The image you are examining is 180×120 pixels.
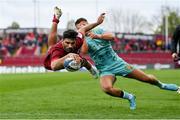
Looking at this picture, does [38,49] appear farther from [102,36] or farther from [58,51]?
[58,51]

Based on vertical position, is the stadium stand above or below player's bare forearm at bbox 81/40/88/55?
below

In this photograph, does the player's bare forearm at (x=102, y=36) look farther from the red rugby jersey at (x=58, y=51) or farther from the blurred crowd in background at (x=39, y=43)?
the blurred crowd in background at (x=39, y=43)

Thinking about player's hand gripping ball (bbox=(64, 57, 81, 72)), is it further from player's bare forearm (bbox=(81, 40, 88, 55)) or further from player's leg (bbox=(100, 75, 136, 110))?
player's leg (bbox=(100, 75, 136, 110))

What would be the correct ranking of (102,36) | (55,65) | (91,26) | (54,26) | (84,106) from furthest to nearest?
(84,106) < (54,26) < (102,36) < (91,26) < (55,65)

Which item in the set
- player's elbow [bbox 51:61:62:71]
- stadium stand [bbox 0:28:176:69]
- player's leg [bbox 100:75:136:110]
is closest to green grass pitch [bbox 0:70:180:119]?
player's leg [bbox 100:75:136:110]

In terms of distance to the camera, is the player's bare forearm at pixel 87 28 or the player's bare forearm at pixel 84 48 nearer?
the player's bare forearm at pixel 87 28

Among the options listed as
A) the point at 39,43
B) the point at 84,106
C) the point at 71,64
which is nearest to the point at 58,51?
the point at 71,64

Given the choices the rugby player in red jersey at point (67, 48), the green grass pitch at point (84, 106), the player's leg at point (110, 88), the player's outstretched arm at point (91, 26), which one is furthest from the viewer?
the player's leg at point (110, 88)

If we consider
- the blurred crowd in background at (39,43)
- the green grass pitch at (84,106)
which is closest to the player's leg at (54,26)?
the green grass pitch at (84,106)


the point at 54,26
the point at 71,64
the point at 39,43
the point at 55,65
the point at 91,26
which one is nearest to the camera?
the point at 71,64

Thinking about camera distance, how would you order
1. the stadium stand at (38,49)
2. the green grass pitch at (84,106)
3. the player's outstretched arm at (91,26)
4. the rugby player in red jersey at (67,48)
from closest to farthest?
the rugby player in red jersey at (67,48) < the player's outstretched arm at (91,26) < the green grass pitch at (84,106) < the stadium stand at (38,49)

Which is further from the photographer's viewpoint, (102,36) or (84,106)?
(84,106)

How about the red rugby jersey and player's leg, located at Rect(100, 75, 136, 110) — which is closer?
the red rugby jersey

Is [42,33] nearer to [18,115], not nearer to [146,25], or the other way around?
[18,115]
